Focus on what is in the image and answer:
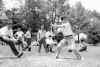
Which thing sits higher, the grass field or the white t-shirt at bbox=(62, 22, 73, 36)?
the white t-shirt at bbox=(62, 22, 73, 36)

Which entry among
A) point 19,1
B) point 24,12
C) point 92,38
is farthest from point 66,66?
point 19,1

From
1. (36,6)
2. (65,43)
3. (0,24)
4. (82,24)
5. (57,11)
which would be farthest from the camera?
(82,24)

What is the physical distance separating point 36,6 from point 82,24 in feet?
45.4

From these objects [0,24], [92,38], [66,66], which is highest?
[66,66]

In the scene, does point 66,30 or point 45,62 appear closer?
point 45,62

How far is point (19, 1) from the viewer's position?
61.7 metres

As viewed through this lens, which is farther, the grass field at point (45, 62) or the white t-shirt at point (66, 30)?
the white t-shirt at point (66, 30)

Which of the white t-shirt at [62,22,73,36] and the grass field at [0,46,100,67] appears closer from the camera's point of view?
the grass field at [0,46,100,67]

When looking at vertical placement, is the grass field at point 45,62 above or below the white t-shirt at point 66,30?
below

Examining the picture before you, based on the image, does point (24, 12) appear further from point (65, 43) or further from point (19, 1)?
point (65, 43)

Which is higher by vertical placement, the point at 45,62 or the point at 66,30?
the point at 66,30

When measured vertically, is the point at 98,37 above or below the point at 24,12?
below

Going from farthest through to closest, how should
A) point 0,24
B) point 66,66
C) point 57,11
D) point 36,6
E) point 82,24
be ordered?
point 82,24 < point 36,6 < point 57,11 < point 0,24 < point 66,66

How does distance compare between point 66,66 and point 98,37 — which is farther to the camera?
point 98,37
